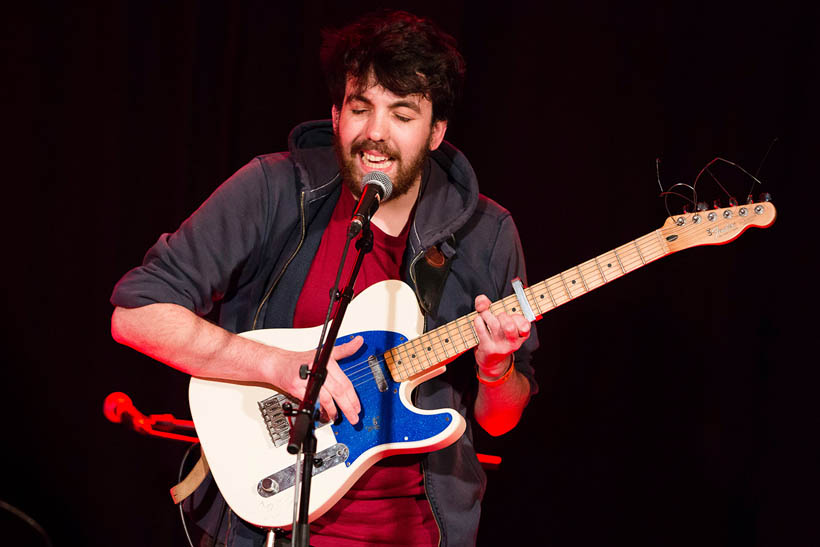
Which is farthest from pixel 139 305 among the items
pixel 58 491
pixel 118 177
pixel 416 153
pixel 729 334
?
pixel 729 334

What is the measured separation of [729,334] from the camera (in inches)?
127

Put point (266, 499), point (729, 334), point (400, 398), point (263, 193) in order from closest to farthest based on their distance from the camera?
point (266, 499) < point (400, 398) < point (263, 193) < point (729, 334)

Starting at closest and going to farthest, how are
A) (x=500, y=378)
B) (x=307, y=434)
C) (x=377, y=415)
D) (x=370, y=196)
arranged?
(x=307, y=434) → (x=370, y=196) → (x=377, y=415) → (x=500, y=378)

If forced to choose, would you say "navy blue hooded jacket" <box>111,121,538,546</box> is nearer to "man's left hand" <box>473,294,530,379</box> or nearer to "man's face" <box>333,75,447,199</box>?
"man's face" <box>333,75,447,199</box>

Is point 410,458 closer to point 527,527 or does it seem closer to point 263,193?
point 263,193

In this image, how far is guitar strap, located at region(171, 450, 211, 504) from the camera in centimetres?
226

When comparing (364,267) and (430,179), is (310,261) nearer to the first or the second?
(364,267)

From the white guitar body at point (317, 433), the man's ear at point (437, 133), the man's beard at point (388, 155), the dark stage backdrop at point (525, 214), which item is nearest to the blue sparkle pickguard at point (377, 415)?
the white guitar body at point (317, 433)

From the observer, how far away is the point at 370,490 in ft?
7.27

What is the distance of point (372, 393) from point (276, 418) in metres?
0.31

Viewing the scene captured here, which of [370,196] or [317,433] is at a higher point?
[370,196]

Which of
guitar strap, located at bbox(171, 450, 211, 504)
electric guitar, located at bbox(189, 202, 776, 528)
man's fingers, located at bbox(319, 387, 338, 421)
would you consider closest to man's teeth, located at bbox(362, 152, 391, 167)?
electric guitar, located at bbox(189, 202, 776, 528)

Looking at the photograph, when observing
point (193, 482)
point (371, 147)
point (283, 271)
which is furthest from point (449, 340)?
point (193, 482)

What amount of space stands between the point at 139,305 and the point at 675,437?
2.50 metres
